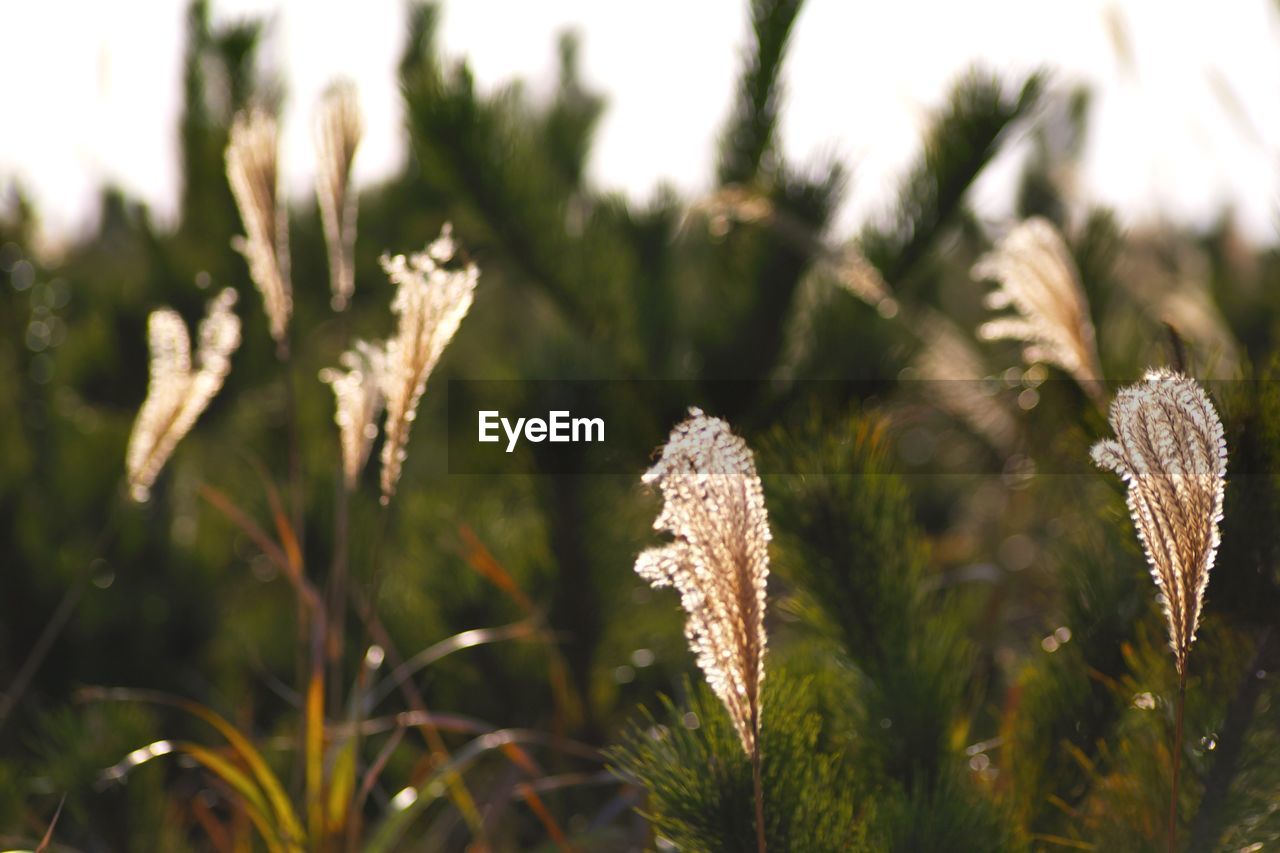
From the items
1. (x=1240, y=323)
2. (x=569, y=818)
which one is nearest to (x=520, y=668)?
(x=569, y=818)

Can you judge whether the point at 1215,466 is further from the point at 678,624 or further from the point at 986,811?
the point at 678,624

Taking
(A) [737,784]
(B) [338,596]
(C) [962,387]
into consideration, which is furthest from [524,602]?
(C) [962,387]

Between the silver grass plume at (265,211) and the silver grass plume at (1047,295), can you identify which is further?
the silver grass plume at (265,211)

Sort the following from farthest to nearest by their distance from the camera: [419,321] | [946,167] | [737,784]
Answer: [946,167] → [419,321] → [737,784]

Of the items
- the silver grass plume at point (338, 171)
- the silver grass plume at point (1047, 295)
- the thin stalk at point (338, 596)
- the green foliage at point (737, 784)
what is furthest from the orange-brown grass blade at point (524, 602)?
the silver grass plume at point (1047, 295)

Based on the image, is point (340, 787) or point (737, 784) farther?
point (340, 787)

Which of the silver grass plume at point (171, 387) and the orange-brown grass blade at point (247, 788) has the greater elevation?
the silver grass plume at point (171, 387)

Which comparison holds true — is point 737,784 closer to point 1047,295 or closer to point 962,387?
point 1047,295

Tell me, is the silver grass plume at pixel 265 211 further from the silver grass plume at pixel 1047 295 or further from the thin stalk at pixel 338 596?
the silver grass plume at pixel 1047 295
